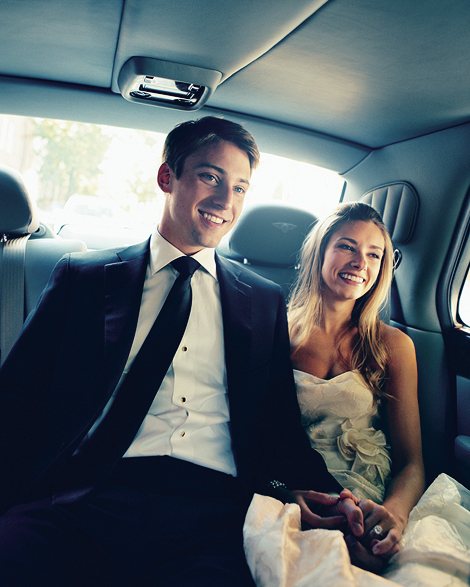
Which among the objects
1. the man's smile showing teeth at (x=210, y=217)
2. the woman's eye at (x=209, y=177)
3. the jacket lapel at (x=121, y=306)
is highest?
the woman's eye at (x=209, y=177)

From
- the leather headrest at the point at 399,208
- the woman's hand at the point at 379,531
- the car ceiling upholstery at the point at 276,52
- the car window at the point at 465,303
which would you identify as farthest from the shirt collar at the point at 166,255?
the car window at the point at 465,303

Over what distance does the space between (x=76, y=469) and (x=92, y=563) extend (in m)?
0.30

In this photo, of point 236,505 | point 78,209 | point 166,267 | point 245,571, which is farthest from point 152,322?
point 78,209

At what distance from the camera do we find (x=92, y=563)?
126cm

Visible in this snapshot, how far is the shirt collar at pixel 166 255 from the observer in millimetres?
1633

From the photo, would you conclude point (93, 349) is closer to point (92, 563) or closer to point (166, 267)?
point (166, 267)

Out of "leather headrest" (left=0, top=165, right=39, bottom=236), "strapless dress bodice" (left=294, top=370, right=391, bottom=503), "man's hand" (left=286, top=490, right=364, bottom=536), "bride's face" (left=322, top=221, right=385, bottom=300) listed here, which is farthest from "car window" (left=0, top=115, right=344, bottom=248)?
"man's hand" (left=286, top=490, right=364, bottom=536)

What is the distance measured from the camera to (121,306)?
1.52 meters

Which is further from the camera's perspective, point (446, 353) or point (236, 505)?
point (446, 353)

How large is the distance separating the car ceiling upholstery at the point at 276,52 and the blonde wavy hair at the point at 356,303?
55 centimetres

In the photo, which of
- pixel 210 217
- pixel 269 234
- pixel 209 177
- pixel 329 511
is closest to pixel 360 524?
pixel 329 511

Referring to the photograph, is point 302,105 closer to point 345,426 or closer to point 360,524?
point 345,426

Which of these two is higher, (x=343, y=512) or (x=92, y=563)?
(x=343, y=512)

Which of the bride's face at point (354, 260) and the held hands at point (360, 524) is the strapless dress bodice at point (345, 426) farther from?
the bride's face at point (354, 260)
